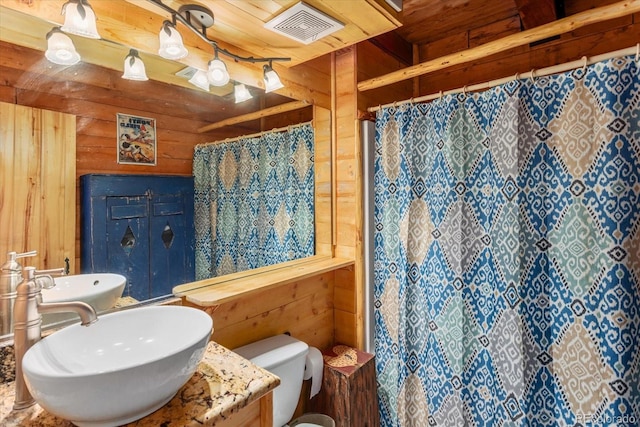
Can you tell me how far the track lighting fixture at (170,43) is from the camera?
3.83 ft

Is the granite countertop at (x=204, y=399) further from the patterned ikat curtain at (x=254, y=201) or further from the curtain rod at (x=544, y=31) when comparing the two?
the curtain rod at (x=544, y=31)

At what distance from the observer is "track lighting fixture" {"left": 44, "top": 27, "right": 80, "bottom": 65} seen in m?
1.05

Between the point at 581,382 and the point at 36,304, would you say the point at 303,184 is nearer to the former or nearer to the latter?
the point at 36,304

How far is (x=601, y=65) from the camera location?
1258 mm

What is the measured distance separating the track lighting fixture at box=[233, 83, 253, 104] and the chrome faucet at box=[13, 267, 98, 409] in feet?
3.72

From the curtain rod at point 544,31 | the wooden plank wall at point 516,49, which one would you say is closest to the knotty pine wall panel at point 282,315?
the curtain rod at point 544,31

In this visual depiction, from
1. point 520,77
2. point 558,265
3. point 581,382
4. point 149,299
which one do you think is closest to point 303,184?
point 149,299

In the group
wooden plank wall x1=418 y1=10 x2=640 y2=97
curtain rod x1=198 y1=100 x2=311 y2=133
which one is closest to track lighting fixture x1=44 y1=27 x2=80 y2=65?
curtain rod x1=198 y1=100 x2=311 y2=133

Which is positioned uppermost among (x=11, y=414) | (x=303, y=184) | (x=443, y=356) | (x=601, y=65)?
(x=601, y=65)

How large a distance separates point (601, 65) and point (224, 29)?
1.55 m

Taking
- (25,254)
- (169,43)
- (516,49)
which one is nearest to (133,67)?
(169,43)

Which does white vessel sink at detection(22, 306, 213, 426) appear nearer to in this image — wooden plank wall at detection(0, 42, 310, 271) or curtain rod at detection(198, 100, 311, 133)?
wooden plank wall at detection(0, 42, 310, 271)

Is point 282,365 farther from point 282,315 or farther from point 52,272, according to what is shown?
point 52,272

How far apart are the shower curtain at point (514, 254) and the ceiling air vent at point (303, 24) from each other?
63 centimetres
